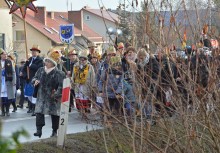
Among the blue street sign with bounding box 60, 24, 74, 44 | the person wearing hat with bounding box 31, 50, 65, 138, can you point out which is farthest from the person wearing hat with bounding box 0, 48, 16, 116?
the person wearing hat with bounding box 31, 50, 65, 138

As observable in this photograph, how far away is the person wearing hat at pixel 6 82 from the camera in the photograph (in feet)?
53.4

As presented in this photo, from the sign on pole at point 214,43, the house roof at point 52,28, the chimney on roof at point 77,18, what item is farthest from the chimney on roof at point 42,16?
the sign on pole at point 214,43

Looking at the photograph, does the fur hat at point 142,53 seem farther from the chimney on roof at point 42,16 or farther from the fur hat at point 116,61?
the chimney on roof at point 42,16

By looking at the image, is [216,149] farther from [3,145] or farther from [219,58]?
[3,145]

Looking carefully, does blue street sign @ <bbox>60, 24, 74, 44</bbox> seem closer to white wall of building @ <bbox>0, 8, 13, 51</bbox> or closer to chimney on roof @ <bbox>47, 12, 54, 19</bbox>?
white wall of building @ <bbox>0, 8, 13, 51</bbox>

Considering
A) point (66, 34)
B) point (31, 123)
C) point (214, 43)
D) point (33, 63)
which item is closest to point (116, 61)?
point (214, 43)

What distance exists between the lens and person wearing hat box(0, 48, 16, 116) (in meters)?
16.3

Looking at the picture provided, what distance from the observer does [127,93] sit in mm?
7566

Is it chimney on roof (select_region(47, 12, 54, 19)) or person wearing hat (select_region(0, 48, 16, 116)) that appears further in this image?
chimney on roof (select_region(47, 12, 54, 19))

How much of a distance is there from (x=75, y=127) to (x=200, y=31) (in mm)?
7516

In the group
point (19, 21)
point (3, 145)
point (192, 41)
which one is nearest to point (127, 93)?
point (192, 41)

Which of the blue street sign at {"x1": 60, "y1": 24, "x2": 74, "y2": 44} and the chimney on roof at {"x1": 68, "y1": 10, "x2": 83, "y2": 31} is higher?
the chimney on roof at {"x1": 68, "y1": 10, "x2": 83, "y2": 31}

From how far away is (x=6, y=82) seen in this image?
1645 cm

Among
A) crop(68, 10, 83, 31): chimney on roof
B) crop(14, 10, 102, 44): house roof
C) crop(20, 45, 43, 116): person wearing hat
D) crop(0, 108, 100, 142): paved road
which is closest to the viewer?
crop(0, 108, 100, 142): paved road
